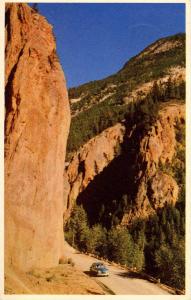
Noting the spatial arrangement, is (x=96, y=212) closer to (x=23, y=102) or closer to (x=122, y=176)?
(x=122, y=176)

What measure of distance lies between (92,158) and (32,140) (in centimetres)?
5056

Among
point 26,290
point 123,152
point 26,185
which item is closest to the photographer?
point 26,290

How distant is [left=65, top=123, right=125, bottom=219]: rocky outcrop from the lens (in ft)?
206

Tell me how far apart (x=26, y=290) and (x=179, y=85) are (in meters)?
58.6

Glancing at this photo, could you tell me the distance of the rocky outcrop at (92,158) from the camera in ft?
206

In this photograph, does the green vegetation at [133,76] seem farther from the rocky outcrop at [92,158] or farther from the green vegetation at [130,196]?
the rocky outcrop at [92,158]

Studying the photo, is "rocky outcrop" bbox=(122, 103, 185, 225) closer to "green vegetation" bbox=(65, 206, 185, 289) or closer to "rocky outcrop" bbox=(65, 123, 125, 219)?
"green vegetation" bbox=(65, 206, 185, 289)

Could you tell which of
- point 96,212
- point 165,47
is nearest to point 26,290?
point 96,212

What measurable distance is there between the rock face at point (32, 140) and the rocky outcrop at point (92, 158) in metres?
44.3

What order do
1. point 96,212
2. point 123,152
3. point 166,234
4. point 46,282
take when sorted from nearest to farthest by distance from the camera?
1. point 46,282
2. point 166,234
3. point 96,212
4. point 123,152

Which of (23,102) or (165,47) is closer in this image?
(23,102)

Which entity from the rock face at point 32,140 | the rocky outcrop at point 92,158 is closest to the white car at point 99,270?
the rock face at point 32,140

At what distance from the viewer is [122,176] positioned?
6203cm
